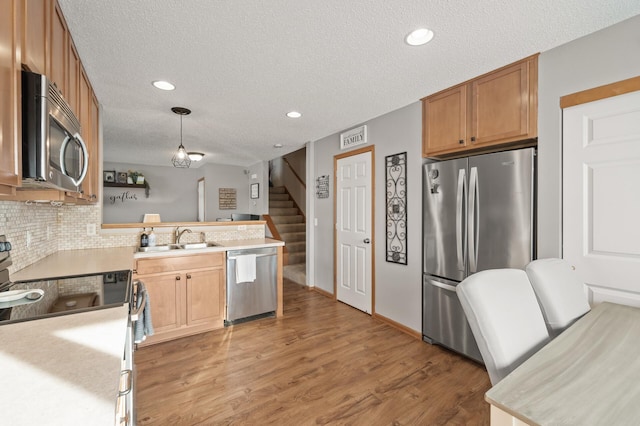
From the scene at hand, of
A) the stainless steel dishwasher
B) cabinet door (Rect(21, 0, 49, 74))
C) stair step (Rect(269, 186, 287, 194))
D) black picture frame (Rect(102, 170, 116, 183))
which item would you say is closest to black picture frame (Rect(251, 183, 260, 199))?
stair step (Rect(269, 186, 287, 194))

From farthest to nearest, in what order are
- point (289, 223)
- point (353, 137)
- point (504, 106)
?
point (289, 223) → point (353, 137) → point (504, 106)

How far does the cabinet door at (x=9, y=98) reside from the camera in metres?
0.80

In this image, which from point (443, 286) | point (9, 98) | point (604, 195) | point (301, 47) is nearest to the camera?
point (9, 98)

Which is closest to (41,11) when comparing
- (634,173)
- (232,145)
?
(634,173)

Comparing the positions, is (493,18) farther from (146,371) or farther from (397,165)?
(146,371)

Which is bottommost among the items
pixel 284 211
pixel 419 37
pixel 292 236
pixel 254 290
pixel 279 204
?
pixel 254 290

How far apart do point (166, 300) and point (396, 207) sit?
2.47 metres

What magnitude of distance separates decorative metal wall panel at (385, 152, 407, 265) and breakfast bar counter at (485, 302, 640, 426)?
189cm

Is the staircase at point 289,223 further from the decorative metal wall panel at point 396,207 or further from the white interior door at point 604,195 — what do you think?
the white interior door at point 604,195

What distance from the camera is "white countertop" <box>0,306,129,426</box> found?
57cm

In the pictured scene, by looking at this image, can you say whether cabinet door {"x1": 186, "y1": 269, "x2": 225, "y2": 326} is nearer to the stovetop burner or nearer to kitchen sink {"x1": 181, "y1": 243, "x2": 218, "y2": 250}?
kitchen sink {"x1": 181, "y1": 243, "x2": 218, "y2": 250}

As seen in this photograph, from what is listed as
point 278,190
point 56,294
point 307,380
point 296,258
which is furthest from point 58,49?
point 278,190

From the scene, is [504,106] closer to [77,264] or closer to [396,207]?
[396,207]

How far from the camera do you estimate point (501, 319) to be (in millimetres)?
1033
